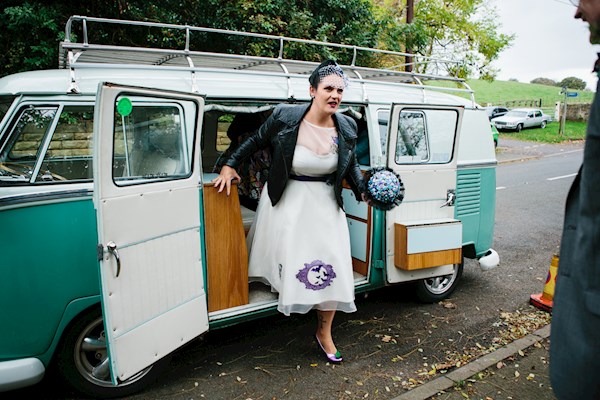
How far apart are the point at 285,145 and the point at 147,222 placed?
120 cm

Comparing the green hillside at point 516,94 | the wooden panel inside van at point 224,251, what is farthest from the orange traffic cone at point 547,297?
the green hillside at point 516,94

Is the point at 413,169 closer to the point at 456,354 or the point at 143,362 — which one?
the point at 456,354

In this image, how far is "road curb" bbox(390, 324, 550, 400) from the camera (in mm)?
3561

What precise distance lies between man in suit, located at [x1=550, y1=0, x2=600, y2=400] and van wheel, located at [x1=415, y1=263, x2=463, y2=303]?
371 cm

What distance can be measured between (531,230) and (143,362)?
762 cm

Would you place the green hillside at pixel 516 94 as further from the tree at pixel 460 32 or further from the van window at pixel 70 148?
the van window at pixel 70 148

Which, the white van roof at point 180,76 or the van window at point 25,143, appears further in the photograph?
the white van roof at point 180,76

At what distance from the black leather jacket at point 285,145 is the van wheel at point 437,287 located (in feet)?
5.98

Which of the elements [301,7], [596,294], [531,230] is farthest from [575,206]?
[301,7]

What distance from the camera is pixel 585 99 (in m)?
41.7

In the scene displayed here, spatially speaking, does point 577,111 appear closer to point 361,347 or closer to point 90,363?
point 361,347

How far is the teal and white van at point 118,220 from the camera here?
293 cm

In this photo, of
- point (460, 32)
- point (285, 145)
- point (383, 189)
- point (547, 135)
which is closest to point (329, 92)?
point (285, 145)

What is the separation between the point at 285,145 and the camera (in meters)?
3.69
